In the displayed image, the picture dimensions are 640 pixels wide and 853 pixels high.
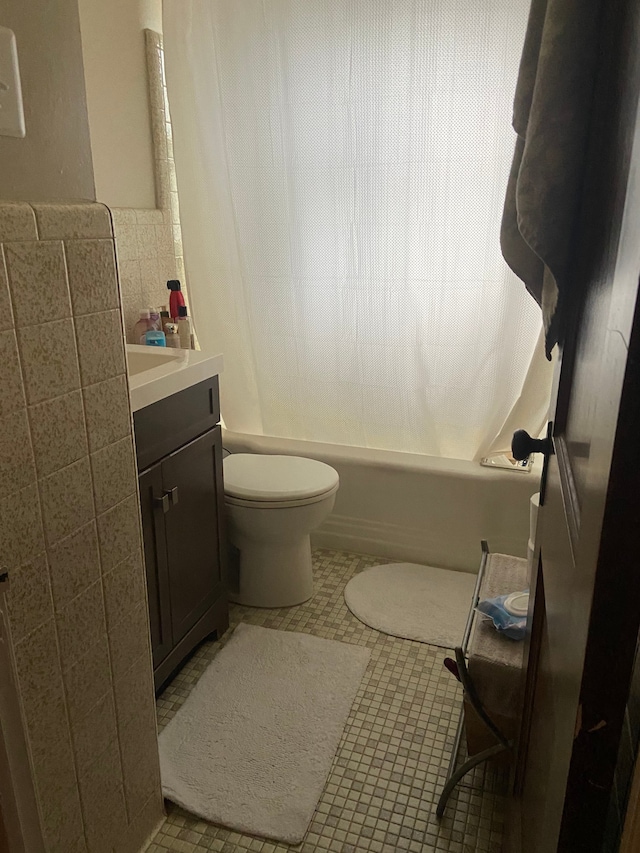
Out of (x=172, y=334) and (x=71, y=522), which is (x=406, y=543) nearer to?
(x=172, y=334)

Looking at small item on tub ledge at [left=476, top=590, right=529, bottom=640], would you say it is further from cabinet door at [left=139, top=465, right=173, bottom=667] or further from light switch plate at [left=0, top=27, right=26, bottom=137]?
light switch plate at [left=0, top=27, right=26, bottom=137]

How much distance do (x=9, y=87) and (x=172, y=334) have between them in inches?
54.4

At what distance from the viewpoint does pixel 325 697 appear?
5.98 feet

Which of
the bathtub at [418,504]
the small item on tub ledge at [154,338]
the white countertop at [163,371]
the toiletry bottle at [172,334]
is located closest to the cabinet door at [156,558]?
the white countertop at [163,371]

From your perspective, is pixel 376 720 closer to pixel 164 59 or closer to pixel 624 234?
pixel 624 234

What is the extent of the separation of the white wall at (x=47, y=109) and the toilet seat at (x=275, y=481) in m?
1.17

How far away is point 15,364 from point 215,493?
1070 mm

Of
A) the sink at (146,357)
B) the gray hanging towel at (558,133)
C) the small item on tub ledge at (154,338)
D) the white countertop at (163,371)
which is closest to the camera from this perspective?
the gray hanging towel at (558,133)

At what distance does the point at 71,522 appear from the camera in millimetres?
1066

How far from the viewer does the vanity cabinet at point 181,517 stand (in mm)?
1608

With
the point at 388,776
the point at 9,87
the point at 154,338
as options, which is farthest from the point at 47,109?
the point at 388,776

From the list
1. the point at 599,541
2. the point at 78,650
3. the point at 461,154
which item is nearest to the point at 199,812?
the point at 78,650

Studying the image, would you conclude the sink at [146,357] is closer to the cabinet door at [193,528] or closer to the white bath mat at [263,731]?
the cabinet door at [193,528]

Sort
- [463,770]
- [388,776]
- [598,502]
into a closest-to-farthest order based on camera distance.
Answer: [598,502]
[463,770]
[388,776]
